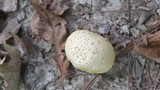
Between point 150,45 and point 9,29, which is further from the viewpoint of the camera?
point 9,29

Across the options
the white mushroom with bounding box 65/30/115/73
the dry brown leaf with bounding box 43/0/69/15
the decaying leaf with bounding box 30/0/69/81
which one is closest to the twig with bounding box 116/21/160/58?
the white mushroom with bounding box 65/30/115/73

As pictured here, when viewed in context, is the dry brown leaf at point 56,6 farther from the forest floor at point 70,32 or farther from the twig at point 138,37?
the twig at point 138,37

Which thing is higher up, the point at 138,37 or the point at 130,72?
the point at 138,37

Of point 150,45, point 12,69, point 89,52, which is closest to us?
point 89,52

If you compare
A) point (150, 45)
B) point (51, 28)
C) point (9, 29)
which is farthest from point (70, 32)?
point (150, 45)

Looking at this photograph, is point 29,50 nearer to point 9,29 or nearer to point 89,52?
point 9,29

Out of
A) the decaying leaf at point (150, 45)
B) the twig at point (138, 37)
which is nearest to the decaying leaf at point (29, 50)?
the twig at point (138, 37)

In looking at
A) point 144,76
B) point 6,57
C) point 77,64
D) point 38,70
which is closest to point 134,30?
point 144,76
